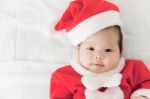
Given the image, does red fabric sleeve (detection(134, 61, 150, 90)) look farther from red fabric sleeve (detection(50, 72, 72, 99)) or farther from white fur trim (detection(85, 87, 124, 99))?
red fabric sleeve (detection(50, 72, 72, 99))

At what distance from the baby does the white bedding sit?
8 cm

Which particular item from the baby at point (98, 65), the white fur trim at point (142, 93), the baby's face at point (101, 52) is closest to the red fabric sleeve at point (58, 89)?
the baby at point (98, 65)

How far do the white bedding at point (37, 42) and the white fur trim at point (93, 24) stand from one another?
14 centimetres

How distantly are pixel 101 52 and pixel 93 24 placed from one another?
99mm

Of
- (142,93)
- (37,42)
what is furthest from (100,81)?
(37,42)

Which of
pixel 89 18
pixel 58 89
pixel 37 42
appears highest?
pixel 89 18

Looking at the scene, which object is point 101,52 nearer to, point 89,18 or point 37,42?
point 89,18

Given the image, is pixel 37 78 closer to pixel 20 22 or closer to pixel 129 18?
pixel 20 22

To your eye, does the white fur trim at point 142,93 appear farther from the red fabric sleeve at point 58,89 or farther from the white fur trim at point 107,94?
the red fabric sleeve at point 58,89

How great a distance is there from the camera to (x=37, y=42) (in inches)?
58.0

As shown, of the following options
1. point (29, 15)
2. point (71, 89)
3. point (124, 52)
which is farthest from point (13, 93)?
point (124, 52)

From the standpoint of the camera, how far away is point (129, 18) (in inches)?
59.0

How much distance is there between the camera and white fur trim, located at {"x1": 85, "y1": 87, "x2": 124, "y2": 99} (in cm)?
130

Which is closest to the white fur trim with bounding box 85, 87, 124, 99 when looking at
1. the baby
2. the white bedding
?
the baby
